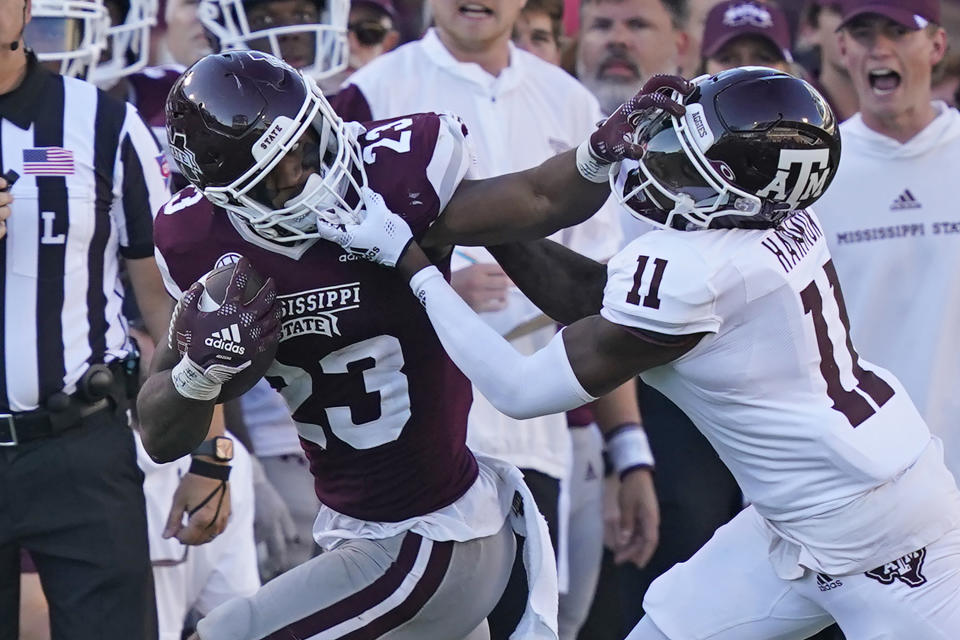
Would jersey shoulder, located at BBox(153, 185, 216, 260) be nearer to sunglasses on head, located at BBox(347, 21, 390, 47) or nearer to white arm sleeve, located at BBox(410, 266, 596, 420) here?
white arm sleeve, located at BBox(410, 266, 596, 420)

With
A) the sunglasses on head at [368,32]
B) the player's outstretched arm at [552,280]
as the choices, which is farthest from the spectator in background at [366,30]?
the player's outstretched arm at [552,280]

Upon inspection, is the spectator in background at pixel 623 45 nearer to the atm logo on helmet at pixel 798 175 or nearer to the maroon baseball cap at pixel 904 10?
the maroon baseball cap at pixel 904 10

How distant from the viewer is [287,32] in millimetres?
4629

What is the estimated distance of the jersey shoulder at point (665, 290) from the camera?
9.48 ft

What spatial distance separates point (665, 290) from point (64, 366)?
1350mm

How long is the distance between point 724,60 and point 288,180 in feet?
8.72

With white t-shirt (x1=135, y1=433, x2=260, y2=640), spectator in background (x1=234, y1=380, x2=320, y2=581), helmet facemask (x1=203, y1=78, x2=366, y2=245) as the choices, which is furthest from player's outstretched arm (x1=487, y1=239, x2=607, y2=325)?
spectator in background (x1=234, y1=380, x2=320, y2=581)

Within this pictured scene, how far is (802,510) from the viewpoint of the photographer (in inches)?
122

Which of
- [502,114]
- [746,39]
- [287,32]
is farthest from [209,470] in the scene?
[746,39]

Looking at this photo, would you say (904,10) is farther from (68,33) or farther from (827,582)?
(68,33)

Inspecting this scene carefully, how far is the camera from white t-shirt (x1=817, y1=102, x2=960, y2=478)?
423 centimetres

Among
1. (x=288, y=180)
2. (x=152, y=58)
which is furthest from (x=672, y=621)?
(x=152, y=58)

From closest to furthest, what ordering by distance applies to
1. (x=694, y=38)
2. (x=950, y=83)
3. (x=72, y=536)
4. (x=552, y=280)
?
1. (x=552, y=280)
2. (x=72, y=536)
3. (x=694, y=38)
4. (x=950, y=83)

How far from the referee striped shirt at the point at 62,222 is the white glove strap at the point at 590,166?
3.53 ft
